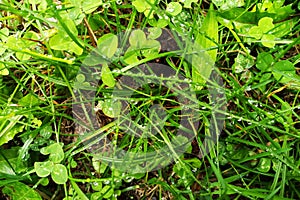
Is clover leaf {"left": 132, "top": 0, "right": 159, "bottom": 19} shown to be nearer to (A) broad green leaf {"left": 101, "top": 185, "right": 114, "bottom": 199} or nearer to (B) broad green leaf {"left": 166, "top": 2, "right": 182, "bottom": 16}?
(B) broad green leaf {"left": 166, "top": 2, "right": 182, "bottom": 16}

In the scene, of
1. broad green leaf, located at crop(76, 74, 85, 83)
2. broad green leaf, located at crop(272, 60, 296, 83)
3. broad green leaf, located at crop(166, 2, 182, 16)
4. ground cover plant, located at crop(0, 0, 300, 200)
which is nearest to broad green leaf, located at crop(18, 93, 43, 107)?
ground cover plant, located at crop(0, 0, 300, 200)

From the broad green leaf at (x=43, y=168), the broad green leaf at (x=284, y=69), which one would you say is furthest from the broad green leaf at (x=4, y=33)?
the broad green leaf at (x=284, y=69)

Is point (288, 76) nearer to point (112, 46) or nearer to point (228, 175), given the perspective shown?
point (228, 175)

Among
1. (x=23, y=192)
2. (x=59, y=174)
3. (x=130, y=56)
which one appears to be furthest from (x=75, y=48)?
(x=23, y=192)

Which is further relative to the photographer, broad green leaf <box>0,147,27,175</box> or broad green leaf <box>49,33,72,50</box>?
broad green leaf <box>0,147,27,175</box>

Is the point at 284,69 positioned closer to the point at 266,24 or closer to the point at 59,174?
the point at 266,24

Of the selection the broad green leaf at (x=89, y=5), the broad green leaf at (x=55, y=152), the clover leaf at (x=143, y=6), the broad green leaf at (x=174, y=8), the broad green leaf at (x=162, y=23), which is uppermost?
the broad green leaf at (x=89, y=5)

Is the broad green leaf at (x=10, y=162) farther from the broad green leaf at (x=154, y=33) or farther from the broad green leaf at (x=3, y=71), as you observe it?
the broad green leaf at (x=154, y=33)
